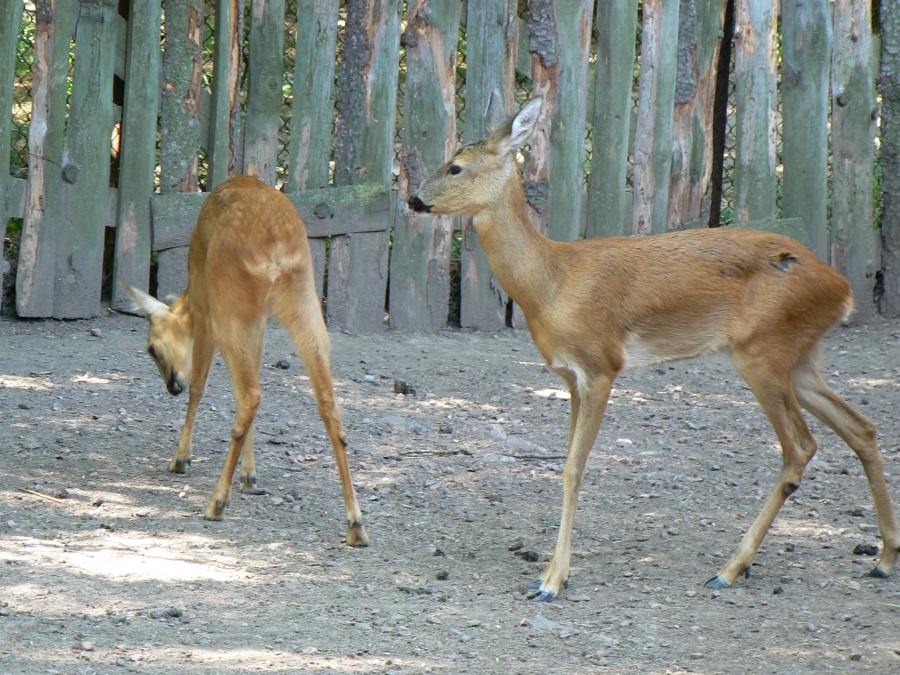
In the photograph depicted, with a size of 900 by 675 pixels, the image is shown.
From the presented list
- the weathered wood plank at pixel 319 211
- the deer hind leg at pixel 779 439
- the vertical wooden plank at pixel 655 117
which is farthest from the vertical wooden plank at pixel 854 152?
the deer hind leg at pixel 779 439

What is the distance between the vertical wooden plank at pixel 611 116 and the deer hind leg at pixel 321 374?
12.3 feet

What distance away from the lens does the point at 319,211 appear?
25.7 feet

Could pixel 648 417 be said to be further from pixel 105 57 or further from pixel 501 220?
pixel 105 57

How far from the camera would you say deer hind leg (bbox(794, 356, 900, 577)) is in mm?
4590

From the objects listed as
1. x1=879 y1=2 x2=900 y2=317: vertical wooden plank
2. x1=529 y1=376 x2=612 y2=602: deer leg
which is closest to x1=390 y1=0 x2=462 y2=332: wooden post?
x1=879 y1=2 x2=900 y2=317: vertical wooden plank

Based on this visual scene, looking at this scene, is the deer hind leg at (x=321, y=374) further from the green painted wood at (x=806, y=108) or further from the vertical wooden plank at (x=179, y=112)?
the green painted wood at (x=806, y=108)

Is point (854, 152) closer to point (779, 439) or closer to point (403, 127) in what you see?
point (403, 127)

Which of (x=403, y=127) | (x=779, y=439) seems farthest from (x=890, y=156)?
(x=779, y=439)

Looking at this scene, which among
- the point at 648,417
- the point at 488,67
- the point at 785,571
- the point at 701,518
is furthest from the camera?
the point at 488,67

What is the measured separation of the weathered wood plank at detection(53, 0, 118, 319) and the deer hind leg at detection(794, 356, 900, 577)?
4.88 meters

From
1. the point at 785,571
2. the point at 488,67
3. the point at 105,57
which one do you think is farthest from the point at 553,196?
the point at 785,571

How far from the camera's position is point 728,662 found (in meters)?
3.80

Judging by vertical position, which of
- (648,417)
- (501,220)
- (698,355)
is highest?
(501,220)

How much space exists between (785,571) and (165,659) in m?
2.59
